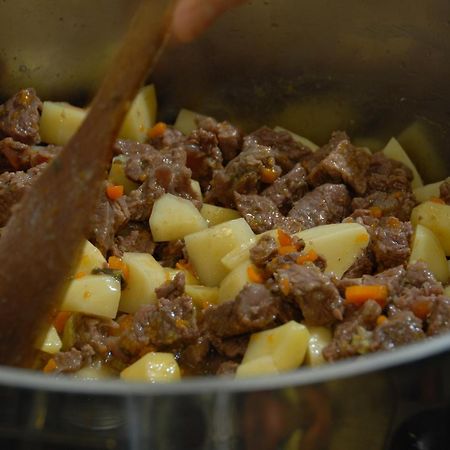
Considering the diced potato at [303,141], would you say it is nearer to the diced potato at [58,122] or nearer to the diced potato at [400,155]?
the diced potato at [400,155]

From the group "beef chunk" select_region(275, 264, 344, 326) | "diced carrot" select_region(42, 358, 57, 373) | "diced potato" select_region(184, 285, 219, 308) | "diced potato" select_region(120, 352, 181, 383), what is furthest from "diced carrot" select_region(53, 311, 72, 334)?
"beef chunk" select_region(275, 264, 344, 326)

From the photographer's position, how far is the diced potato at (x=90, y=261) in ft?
10.5

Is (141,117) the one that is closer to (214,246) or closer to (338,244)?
(214,246)

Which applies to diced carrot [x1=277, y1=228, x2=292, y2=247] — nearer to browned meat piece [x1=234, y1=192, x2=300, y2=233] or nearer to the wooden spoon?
browned meat piece [x1=234, y1=192, x2=300, y2=233]

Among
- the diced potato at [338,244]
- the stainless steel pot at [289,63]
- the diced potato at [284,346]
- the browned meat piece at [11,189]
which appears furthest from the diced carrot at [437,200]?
the browned meat piece at [11,189]

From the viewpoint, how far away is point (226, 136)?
3.81m

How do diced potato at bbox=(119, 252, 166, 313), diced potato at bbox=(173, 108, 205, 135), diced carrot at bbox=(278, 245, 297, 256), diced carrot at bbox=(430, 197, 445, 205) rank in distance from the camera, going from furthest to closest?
diced potato at bbox=(173, 108, 205, 135)
diced carrot at bbox=(430, 197, 445, 205)
diced potato at bbox=(119, 252, 166, 313)
diced carrot at bbox=(278, 245, 297, 256)

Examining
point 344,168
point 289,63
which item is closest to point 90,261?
point 344,168

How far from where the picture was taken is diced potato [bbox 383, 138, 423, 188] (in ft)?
12.4

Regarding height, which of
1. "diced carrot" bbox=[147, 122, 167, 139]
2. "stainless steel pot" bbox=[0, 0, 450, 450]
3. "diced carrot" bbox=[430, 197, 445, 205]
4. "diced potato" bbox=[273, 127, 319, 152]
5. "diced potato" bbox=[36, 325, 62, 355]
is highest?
"stainless steel pot" bbox=[0, 0, 450, 450]

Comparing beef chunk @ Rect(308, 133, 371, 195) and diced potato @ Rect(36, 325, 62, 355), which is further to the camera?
beef chunk @ Rect(308, 133, 371, 195)

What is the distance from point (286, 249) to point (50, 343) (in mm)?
955

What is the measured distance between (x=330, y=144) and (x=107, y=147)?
1.50 metres

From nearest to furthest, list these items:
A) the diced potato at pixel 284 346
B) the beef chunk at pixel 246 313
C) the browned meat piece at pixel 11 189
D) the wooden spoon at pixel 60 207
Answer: the wooden spoon at pixel 60 207
the diced potato at pixel 284 346
the beef chunk at pixel 246 313
the browned meat piece at pixel 11 189
